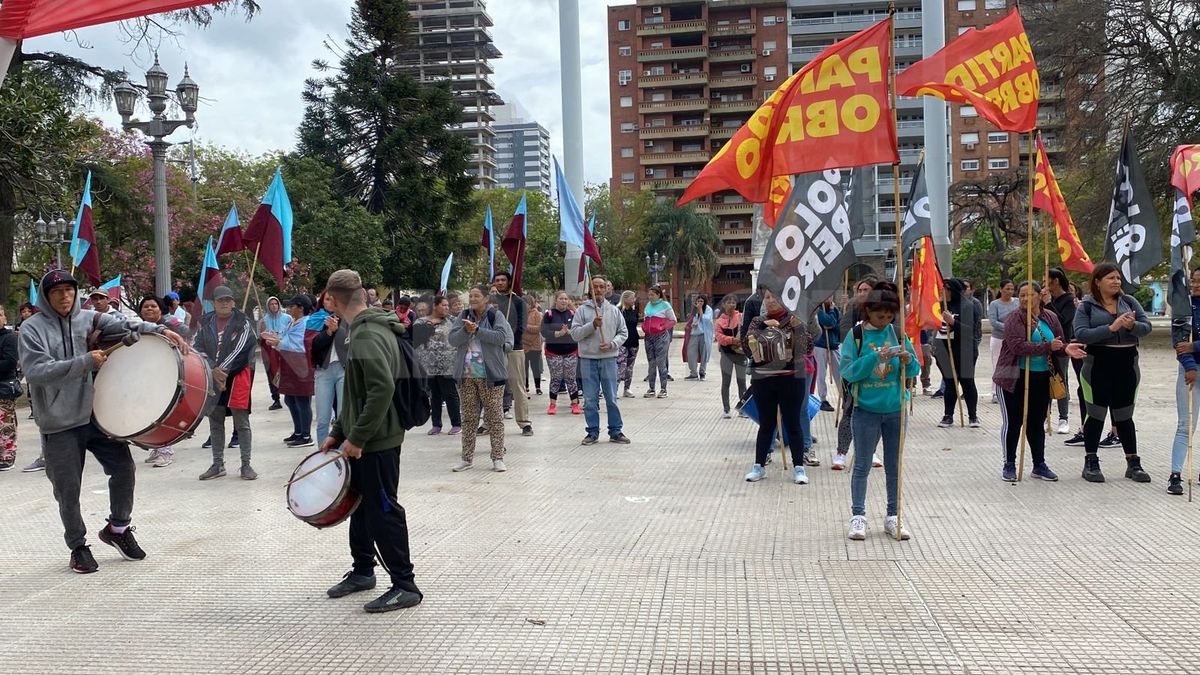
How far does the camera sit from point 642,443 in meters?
11.1

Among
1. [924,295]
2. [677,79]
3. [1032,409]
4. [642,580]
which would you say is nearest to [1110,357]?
[1032,409]

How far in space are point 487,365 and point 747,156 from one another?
10.9ft

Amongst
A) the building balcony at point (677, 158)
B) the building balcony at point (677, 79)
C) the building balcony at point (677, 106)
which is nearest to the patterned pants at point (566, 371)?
the building balcony at point (677, 158)

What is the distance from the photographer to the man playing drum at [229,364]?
930cm

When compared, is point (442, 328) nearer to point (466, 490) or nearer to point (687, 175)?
point (466, 490)

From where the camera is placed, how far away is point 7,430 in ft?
33.1

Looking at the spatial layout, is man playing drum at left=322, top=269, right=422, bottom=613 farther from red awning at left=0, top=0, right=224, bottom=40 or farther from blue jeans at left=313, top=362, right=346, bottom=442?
blue jeans at left=313, top=362, right=346, bottom=442

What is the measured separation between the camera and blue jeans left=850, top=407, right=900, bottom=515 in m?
6.54

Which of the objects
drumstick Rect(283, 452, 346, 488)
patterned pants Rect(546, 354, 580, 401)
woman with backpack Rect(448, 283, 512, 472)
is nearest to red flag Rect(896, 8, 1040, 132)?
woman with backpack Rect(448, 283, 512, 472)

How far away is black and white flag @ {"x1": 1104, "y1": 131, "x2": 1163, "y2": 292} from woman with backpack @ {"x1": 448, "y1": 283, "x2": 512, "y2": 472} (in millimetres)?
6070

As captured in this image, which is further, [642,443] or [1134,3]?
[1134,3]

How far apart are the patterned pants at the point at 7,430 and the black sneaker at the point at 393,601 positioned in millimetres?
6838

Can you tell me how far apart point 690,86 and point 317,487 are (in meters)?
87.3

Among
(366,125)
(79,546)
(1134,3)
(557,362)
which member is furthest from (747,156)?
(366,125)
